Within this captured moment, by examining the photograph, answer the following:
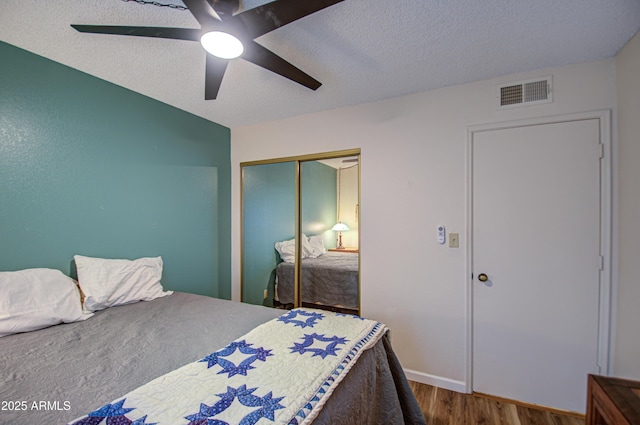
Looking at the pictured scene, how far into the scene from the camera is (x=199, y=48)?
5.87 feet

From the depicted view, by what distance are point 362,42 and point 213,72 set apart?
0.94 m

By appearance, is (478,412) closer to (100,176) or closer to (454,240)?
(454,240)

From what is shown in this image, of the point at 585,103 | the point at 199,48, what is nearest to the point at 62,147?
the point at 199,48

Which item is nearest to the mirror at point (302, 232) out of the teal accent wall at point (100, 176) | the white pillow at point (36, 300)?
the teal accent wall at point (100, 176)

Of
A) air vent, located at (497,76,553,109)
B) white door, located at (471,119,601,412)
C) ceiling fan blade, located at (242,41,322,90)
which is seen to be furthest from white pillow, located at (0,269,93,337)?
air vent, located at (497,76,553,109)

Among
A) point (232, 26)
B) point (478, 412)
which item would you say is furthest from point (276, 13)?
point (478, 412)

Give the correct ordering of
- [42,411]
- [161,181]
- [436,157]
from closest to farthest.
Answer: [42,411] → [436,157] → [161,181]

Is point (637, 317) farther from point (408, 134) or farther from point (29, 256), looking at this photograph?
point (29, 256)

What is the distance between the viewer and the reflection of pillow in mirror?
9.84 feet

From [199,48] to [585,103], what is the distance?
2623mm

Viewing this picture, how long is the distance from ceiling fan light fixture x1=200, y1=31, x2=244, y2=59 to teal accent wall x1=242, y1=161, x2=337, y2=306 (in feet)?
5.16

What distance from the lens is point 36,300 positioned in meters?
1.60

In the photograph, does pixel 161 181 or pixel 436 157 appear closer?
pixel 436 157

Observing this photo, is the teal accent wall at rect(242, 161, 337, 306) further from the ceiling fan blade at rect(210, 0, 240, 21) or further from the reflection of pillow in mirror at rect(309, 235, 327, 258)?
the ceiling fan blade at rect(210, 0, 240, 21)
